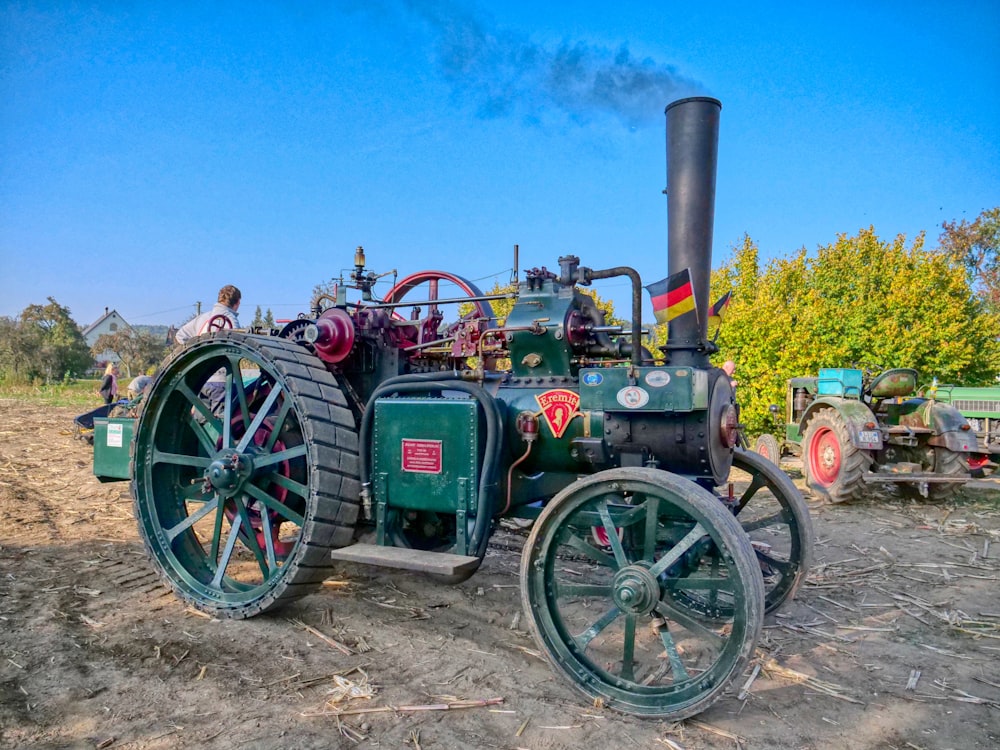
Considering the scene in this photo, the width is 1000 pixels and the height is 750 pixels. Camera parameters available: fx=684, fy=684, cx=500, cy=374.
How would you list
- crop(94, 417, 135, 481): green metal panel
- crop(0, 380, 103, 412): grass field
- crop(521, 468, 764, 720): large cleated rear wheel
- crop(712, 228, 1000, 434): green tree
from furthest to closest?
crop(0, 380, 103, 412): grass field, crop(712, 228, 1000, 434): green tree, crop(94, 417, 135, 481): green metal panel, crop(521, 468, 764, 720): large cleated rear wheel

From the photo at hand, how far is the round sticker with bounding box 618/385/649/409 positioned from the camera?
3262mm

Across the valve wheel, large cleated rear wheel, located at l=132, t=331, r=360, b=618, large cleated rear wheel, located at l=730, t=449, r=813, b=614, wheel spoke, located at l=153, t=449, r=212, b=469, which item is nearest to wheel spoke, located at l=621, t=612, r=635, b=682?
large cleated rear wheel, located at l=730, t=449, r=813, b=614

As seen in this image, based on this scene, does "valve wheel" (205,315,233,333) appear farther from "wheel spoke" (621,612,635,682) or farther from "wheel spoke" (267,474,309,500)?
"wheel spoke" (621,612,635,682)

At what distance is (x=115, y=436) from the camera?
15.1 feet

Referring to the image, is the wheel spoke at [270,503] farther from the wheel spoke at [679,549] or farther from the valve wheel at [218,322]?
the wheel spoke at [679,549]

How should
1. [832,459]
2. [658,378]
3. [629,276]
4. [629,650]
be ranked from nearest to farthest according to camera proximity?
[629,650] → [658,378] → [629,276] → [832,459]

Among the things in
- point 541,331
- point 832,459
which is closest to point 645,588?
Answer: point 541,331

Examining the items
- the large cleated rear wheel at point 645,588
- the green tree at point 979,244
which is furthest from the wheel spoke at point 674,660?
the green tree at point 979,244

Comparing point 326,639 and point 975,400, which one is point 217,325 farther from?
point 975,400

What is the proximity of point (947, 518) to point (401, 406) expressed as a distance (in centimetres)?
655

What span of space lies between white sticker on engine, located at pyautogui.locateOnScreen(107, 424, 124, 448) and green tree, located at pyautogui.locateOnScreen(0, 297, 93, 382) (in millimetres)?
35264

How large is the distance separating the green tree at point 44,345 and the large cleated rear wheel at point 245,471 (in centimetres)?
3572

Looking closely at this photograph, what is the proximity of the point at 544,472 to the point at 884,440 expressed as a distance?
6321mm

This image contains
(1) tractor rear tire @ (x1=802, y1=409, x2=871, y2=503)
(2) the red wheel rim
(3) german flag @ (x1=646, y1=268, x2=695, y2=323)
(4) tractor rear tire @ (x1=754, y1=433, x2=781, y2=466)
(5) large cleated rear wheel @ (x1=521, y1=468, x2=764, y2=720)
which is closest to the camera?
(5) large cleated rear wheel @ (x1=521, y1=468, x2=764, y2=720)
